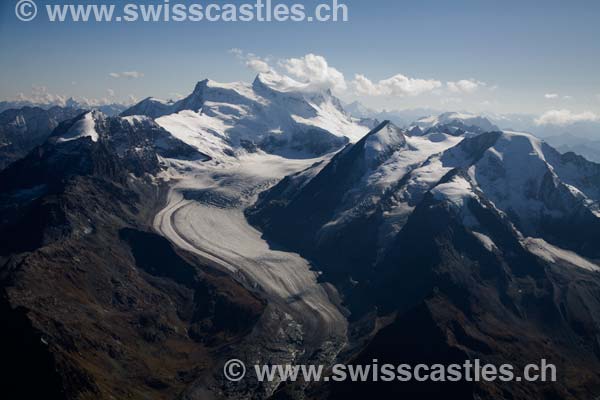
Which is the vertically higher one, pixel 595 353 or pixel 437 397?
pixel 437 397

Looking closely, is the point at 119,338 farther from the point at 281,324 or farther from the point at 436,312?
the point at 436,312

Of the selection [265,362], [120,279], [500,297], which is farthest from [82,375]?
[500,297]

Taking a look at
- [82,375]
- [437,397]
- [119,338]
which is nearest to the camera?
[82,375]

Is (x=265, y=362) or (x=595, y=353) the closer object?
(x=265, y=362)

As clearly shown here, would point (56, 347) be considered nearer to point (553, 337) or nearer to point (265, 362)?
point (265, 362)

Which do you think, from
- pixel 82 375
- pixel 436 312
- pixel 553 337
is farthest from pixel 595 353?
pixel 82 375

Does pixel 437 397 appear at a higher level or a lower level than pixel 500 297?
higher

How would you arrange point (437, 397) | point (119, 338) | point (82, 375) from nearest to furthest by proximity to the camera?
point (82, 375) < point (437, 397) < point (119, 338)

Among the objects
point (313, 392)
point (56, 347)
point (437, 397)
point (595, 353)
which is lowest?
point (595, 353)

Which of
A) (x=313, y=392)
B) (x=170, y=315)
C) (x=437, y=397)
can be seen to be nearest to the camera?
(x=437, y=397)
